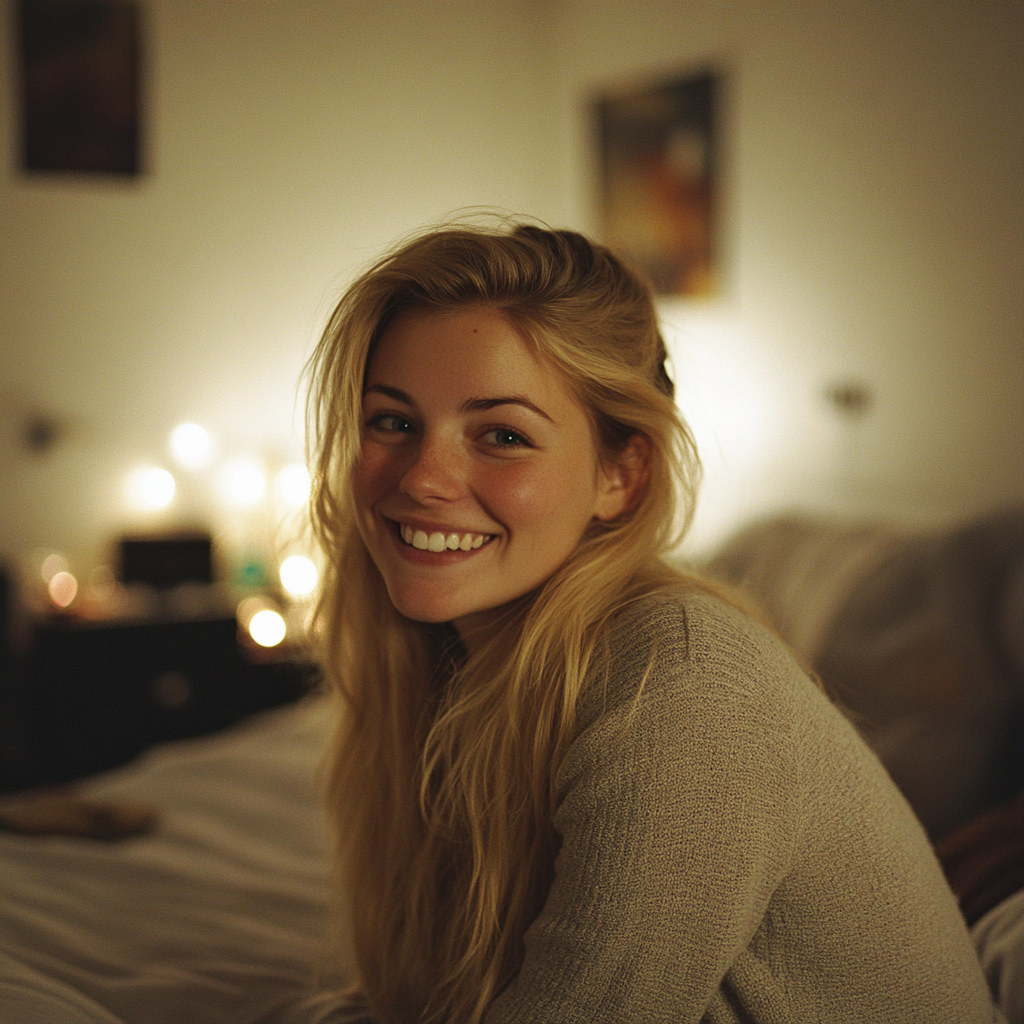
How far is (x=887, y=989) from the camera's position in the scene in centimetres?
78

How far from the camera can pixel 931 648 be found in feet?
5.60

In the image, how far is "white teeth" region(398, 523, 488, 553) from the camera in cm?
88

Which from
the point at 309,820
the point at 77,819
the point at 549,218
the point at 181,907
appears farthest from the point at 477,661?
the point at 549,218

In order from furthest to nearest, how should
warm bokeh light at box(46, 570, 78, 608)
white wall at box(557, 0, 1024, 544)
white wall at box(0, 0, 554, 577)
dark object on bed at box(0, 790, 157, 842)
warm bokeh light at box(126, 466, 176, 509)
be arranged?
warm bokeh light at box(126, 466, 176, 509), white wall at box(0, 0, 554, 577), warm bokeh light at box(46, 570, 78, 608), white wall at box(557, 0, 1024, 544), dark object on bed at box(0, 790, 157, 842)

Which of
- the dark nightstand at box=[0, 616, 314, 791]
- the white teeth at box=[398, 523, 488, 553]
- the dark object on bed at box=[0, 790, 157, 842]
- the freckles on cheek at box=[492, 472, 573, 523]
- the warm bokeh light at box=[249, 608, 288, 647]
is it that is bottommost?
the dark nightstand at box=[0, 616, 314, 791]

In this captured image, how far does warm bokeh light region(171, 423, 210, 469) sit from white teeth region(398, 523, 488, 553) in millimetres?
2710

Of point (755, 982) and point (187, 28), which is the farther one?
point (187, 28)

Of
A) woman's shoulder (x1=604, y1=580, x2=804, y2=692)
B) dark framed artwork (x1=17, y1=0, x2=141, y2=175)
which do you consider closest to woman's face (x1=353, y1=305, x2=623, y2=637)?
woman's shoulder (x1=604, y1=580, x2=804, y2=692)

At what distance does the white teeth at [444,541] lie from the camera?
0.88 metres

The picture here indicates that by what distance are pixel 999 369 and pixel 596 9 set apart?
2.08 meters

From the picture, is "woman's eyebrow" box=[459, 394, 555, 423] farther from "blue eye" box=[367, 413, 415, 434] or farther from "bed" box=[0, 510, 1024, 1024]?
"bed" box=[0, 510, 1024, 1024]

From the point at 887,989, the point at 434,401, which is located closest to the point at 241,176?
the point at 434,401

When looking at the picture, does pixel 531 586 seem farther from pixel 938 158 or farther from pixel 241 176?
pixel 241 176

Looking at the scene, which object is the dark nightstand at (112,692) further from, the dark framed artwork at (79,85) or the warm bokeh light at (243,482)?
the dark framed artwork at (79,85)
